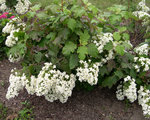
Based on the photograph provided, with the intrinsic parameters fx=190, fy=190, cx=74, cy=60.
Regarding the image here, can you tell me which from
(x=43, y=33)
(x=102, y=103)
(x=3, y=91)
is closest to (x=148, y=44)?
(x=102, y=103)

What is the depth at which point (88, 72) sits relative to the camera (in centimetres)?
235

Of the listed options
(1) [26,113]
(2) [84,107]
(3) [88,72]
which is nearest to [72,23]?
(3) [88,72]

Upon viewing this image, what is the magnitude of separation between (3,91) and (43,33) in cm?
147

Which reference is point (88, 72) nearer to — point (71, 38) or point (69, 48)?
point (69, 48)

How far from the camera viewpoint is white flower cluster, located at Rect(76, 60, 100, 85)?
2.29 metres

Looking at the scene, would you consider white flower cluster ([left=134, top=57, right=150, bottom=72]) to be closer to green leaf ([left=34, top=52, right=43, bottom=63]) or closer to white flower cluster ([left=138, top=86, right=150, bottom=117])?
white flower cluster ([left=138, top=86, right=150, bottom=117])

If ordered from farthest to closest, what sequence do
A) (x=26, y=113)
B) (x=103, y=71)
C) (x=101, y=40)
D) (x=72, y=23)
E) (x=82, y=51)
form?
(x=26, y=113) → (x=103, y=71) → (x=101, y=40) → (x=82, y=51) → (x=72, y=23)

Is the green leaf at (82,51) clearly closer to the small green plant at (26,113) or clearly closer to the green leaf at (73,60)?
the green leaf at (73,60)

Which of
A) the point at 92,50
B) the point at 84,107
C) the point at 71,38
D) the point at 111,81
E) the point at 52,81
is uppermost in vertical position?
the point at 71,38

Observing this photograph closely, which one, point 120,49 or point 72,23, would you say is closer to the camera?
point 72,23

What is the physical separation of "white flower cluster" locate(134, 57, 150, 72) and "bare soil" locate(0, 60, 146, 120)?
0.73 metres

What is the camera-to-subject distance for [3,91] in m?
3.38

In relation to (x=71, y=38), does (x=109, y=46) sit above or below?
below

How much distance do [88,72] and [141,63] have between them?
2.96ft
